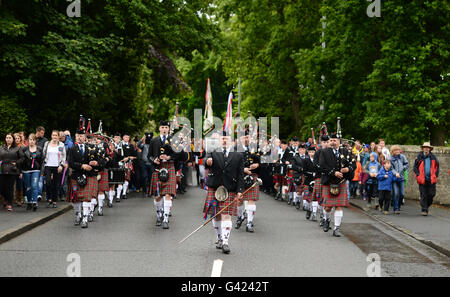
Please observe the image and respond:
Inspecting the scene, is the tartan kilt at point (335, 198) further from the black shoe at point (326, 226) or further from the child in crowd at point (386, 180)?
the child in crowd at point (386, 180)

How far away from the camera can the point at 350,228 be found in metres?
12.7

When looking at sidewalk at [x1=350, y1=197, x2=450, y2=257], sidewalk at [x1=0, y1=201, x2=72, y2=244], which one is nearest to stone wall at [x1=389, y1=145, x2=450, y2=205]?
sidewalk at [x1=350, y1=197, x2=450, y2=257]

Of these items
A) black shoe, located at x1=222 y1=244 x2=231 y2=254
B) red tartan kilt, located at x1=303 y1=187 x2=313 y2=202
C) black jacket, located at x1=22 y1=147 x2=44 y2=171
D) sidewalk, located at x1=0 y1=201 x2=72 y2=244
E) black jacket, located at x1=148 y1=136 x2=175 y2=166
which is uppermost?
black jacket, located at x1=148 y1=136 x2=175 y2=166

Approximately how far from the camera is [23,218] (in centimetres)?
1272

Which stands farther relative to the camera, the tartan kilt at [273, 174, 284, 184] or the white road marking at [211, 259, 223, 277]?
the tartan kilt at [273, 174, 284, 184]

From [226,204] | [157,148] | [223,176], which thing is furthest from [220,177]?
[157,148]

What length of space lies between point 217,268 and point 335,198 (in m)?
4.29

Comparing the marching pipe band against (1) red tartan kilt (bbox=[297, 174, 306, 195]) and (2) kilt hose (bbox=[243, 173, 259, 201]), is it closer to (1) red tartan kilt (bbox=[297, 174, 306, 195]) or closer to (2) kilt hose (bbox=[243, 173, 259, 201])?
(2) kilt hose (bbox=[243, 173, 259, 201])

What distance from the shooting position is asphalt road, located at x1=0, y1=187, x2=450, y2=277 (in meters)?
7.79

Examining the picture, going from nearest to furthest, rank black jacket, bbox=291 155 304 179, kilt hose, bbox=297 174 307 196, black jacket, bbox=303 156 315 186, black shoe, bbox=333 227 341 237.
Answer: black shoe, bbox=333 227 341 237, black jacket, bbox=303 156 315 186, kilt hose, bbox=297 174 307 196, black jacket, bbox=291 155 304 179

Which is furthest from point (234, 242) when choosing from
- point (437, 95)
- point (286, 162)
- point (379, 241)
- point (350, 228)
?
point (437, 95)

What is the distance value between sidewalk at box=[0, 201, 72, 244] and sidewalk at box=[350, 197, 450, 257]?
685 centimetres

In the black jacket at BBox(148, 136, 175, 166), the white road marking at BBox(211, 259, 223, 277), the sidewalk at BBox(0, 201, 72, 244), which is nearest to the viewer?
the white road marking at BBox(211, 259, 223, 277)

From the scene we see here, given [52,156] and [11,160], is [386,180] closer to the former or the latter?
[52,156]
